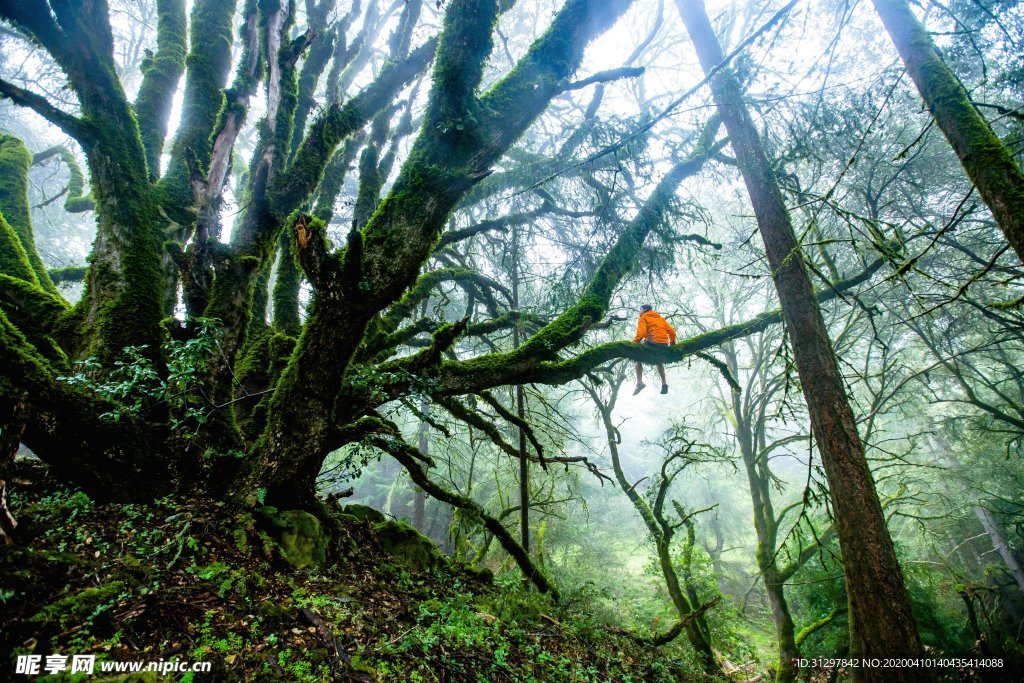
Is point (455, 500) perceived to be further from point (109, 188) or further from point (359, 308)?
point (109, 188)

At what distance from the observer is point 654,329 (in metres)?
5.34

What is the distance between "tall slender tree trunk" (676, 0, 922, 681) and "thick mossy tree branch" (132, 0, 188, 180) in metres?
6.19

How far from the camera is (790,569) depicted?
286 inches

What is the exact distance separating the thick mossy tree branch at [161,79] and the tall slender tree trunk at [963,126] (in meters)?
7.13

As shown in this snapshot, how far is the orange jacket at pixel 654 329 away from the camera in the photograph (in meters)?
5.32

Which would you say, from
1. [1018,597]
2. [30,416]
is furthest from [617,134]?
[1018,597]

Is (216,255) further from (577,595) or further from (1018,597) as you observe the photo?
(1018,597)

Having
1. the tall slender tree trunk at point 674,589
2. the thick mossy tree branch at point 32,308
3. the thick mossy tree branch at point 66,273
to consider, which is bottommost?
the tall slender tree trunk at point 674,589

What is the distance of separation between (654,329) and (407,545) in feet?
13.7

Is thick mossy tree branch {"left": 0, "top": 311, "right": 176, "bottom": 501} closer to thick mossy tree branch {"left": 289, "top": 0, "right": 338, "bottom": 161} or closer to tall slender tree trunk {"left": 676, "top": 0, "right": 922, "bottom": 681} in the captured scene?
thick mossy tree branch {"left": 289, "top": 0, "right": 338, "bottom": 161}

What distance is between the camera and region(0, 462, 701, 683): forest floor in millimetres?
1810

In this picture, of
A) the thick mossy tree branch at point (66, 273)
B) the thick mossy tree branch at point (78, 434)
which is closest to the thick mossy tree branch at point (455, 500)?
the thick mossy tree branch at point (78, 434)

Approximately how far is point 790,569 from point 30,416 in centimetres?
1016

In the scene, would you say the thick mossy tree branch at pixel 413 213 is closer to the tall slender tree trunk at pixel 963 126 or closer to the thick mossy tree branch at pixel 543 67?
the thick mossy tree branch at pixel 543 67
